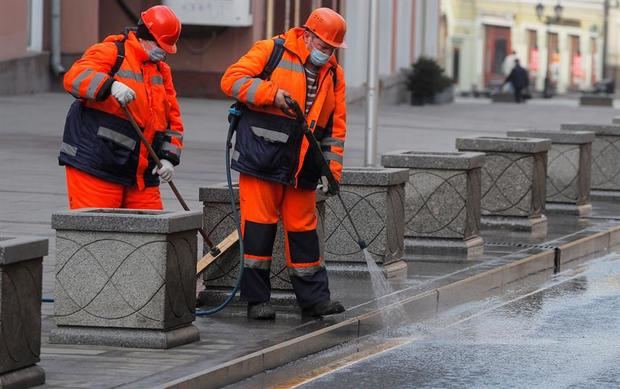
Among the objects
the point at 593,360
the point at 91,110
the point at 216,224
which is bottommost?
the point at 593,360

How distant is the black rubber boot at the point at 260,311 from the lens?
9.80 metres

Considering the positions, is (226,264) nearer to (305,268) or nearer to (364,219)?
(305,268)

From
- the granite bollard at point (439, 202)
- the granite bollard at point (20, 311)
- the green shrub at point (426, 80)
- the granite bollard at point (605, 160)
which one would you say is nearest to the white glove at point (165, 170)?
the granite bollard at point (20, 311)

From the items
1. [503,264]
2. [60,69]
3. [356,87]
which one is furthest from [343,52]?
[503,264]

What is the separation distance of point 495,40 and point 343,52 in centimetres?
3581

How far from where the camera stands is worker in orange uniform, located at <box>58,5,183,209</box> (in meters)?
9.55

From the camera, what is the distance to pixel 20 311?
7.52m

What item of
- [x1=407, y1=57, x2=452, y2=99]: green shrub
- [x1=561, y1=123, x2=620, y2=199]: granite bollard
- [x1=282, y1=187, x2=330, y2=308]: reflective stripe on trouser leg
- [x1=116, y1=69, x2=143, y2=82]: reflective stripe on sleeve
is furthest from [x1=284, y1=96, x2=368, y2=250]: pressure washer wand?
[x1=407, y1=57, x2=452, y2=99]: green shrub

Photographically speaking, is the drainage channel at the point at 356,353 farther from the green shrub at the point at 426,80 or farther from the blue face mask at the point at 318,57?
Result: the green shrub at the point at 426,80

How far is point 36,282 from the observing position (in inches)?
301

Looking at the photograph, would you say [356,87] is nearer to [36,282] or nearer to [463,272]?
[463,272]

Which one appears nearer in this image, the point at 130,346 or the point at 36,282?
the point at 36,282

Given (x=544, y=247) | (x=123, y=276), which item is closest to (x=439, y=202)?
(x=544, y=247)

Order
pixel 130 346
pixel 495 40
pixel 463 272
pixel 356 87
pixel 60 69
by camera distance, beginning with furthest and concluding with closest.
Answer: pixel 495 40, pixel 356 87, pixel 60 69, pixel 463 272, pixel 130 346
